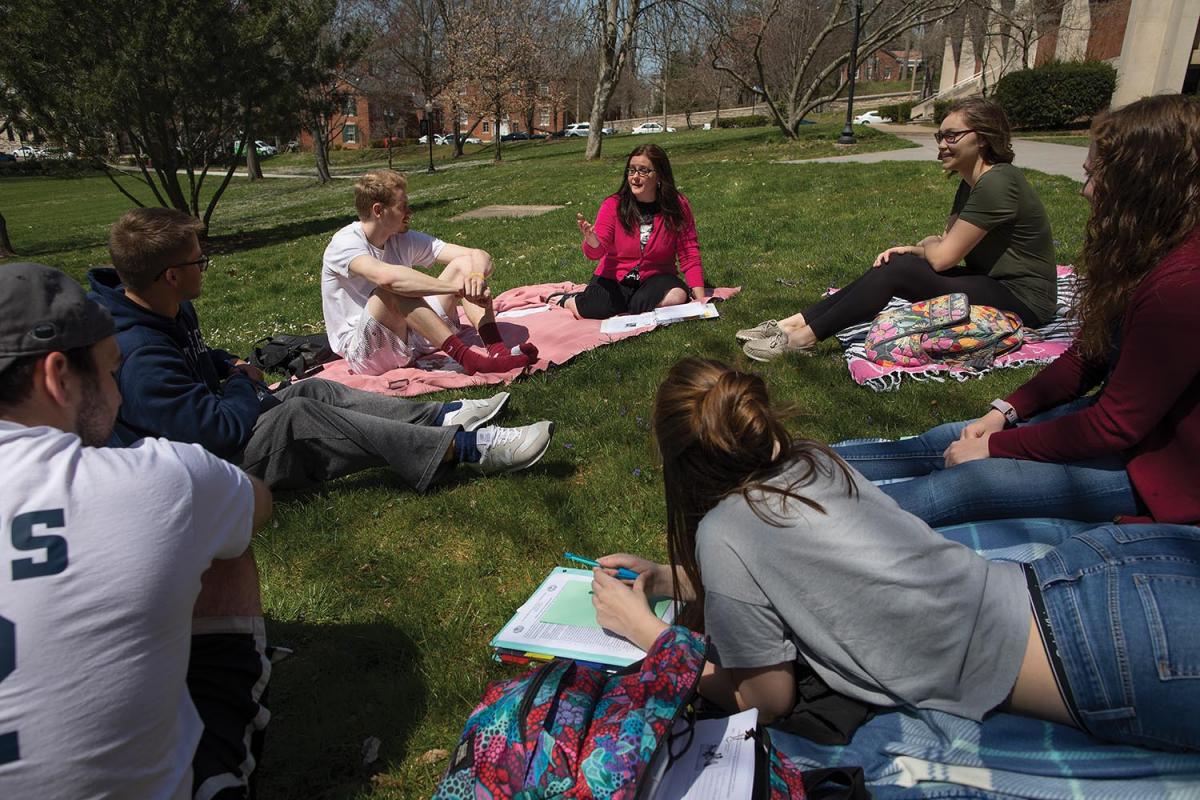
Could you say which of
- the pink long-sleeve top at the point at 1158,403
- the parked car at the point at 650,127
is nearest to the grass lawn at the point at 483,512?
the pink long-sleeve top at the point at 1158,403

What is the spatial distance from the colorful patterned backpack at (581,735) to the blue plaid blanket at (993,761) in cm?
37

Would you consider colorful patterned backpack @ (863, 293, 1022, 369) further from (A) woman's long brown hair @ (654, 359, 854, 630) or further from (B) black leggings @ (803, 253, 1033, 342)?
(A) woman's long brown hair @ (654, 359, 854, 630)

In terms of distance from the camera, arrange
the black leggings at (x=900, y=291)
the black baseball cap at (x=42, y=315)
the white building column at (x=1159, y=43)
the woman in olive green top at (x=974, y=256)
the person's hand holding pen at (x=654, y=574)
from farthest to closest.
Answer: the white building column at (x=1159, y=43) → the black leggings at (x=900, y=291) → the woman in olive green top at (x=974, y=256) → the person's hand holding pen at (x=654, y=574) → the black baseball cap at (x=42, y=315)

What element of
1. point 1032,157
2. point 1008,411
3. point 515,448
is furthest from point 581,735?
point 1032,157

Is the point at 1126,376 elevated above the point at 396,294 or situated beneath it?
elevated above

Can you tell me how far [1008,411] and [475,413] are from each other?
2497mm

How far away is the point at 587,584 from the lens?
2822mm

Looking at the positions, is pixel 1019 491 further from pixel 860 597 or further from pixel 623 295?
Answer: pixel 623 295

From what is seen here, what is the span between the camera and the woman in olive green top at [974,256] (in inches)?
186

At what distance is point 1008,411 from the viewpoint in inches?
128

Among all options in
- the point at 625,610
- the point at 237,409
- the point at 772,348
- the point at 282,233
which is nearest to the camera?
the point at 625,610

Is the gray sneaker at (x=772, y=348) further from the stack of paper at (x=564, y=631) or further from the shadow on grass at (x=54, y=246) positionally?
the shadow on grass at (x=54, y=246)

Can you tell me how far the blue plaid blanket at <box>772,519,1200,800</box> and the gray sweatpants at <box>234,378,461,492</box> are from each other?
218cm

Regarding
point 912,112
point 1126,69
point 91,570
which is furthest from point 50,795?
point 912,112
